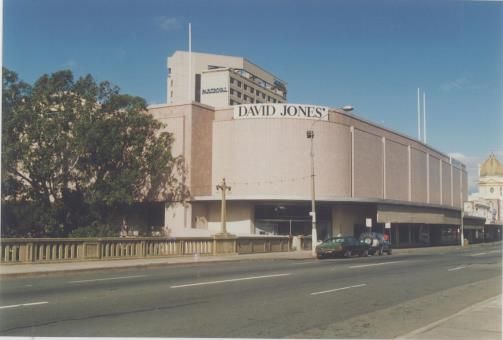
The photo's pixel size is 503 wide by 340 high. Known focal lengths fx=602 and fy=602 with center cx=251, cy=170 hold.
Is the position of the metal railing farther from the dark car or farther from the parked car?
the parked car

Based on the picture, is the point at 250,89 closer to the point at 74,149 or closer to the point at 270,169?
the point at 270,169

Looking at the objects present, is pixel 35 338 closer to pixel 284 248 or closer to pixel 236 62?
pixel 284 248

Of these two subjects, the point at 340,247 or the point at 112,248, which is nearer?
the point at 112,248

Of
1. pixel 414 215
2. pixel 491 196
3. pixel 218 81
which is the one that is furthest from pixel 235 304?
pixel 491 196

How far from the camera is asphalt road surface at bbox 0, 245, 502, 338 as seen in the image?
986cm

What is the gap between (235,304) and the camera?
12789mm

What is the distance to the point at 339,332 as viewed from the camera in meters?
9.99

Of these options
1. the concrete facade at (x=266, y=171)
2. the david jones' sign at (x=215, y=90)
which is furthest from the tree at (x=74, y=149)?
the david jones' sign at (x=215, y=90)

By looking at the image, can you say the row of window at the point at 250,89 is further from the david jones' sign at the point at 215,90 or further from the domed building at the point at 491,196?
the domed building at the point at 491,196

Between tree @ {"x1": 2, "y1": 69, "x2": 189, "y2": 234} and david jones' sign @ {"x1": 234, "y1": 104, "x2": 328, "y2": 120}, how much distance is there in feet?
29.9

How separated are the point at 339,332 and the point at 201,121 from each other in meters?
51.6

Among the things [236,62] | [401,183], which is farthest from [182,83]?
[401,183]

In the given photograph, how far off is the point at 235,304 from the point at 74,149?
1498 inches

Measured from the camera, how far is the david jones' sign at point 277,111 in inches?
2387
